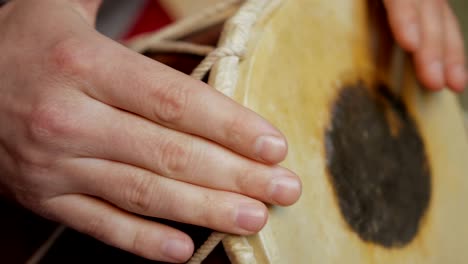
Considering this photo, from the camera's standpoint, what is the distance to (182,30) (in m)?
0.80

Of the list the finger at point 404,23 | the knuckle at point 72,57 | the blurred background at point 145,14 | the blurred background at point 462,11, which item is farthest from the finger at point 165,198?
the blurred background at point 462,11

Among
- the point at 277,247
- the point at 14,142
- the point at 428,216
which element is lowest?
the point at 428,216

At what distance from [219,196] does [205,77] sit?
157 millimetres

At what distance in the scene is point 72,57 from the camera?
56 cm

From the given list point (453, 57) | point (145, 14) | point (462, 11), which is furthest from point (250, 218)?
point (462, 11)

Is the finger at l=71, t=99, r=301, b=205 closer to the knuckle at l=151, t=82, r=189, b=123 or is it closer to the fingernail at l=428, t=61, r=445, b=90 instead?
the knuckle at l=151, t=82, r=189, b=123

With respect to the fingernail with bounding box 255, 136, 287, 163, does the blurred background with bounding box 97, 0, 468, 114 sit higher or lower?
lower

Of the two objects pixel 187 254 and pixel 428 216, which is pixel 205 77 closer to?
pixel 187 254

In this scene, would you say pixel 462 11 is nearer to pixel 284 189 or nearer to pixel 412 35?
pixel 412 35

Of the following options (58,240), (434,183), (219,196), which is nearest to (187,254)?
(219,196)

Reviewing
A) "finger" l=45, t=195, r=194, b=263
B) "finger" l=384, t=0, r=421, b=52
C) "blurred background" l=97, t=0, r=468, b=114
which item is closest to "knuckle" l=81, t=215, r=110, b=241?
"finger" l=45, t=195, r=194, b=263

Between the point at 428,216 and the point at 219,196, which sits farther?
the point at 428,216

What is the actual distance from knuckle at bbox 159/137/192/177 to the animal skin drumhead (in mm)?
94

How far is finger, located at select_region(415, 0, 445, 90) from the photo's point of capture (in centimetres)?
88
